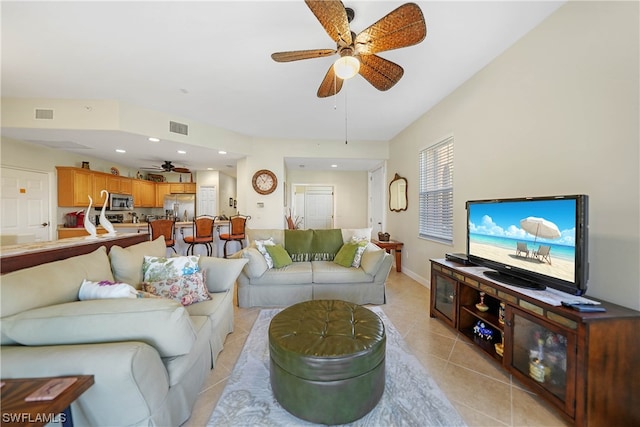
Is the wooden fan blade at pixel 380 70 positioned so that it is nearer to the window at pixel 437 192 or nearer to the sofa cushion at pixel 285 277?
the window at pixel 437 192

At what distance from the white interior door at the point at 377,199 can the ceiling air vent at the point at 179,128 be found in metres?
3.99

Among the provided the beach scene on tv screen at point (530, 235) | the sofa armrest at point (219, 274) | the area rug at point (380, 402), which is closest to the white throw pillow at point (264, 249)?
the sofa armrest at point (219, 274)

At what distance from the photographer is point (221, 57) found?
234 centimetres

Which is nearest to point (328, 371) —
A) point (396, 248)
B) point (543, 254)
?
point (543, 254)

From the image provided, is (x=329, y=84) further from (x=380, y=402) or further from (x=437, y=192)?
(x=380, y=402)

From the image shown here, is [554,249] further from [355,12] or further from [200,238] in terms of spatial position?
[200,238]

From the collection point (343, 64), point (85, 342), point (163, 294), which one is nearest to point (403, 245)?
point (343, 64)

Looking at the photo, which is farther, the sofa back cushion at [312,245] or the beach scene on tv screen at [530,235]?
the sofa back cushion at [312,245]

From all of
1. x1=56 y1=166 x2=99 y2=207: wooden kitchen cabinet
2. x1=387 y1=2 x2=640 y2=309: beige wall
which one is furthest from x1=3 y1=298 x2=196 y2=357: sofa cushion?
x1=56 y1=166 x2=99 y2=207: wooden kitchen cabinet

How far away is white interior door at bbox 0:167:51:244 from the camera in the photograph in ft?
11.8

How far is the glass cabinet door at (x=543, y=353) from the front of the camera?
132 centimetres

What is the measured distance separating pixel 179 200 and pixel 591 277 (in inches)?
313

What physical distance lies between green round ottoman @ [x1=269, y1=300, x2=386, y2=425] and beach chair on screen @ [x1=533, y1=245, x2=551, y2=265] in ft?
4.11

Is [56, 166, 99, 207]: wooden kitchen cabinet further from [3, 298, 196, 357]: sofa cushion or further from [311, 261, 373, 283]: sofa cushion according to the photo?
[311, 261, 373, 283]: sofa cushion
